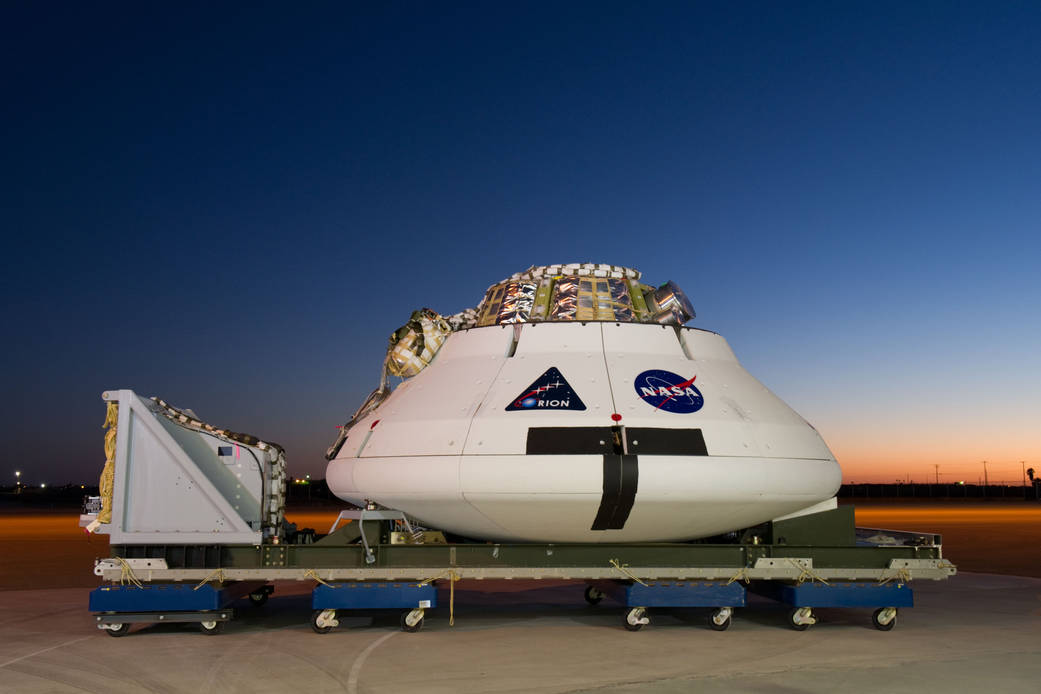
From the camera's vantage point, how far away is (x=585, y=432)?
998 centimetres

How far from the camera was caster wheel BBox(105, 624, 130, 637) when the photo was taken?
408 inches

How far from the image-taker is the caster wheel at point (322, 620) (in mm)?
10547

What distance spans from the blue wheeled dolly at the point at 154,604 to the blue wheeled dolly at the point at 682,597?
4855 mm

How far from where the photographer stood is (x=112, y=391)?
34.3 ft

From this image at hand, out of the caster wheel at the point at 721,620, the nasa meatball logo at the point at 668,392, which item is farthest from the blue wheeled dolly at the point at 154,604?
the caster wheel at the point at 721,620

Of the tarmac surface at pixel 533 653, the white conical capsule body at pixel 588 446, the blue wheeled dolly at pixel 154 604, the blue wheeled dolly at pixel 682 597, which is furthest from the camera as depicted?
the blue wheeled dolly at pixel 682 597

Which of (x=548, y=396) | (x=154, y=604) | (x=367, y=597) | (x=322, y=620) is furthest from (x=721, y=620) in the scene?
(x=154, y=604)

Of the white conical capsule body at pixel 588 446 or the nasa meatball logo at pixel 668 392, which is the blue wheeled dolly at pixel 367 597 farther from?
the nasa meatball logo at pixel 668 392

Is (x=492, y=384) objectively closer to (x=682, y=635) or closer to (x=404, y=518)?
(x=404, y=518)

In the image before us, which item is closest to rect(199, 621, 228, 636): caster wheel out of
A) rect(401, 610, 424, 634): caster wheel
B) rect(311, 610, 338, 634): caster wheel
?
rect(311, 610, 338, 634): caster wheel

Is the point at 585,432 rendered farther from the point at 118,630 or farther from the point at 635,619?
the point at 118,630

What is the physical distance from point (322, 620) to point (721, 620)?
4.80 meters

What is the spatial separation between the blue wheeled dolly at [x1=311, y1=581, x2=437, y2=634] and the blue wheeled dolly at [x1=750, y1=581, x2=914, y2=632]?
4.38 meters

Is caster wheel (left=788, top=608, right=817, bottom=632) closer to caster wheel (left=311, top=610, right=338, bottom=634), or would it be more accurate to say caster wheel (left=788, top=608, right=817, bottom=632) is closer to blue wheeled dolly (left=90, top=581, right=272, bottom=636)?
caster wheel (left=311, top=610, right=338, bottom=634)
